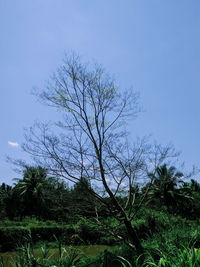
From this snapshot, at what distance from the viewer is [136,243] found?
5.27 m

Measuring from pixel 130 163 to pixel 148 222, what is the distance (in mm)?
11063

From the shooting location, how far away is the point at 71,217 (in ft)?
19.2

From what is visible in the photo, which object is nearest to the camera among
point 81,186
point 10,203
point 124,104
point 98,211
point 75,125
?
point 81,186

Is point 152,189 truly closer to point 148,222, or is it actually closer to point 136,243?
point 136,243

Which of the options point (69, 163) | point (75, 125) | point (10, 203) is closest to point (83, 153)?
point (69, 163)

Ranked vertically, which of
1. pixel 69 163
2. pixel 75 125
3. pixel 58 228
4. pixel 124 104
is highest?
pixel 124 104

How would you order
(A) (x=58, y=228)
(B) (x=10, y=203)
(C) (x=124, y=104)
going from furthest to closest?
(B) (x=10, y=203)
(A) (x=58, y=228)
(C) (x=124, y=104)

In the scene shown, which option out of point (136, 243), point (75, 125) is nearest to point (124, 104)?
point (75, 125)

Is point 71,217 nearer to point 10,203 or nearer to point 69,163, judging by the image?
point 69,163

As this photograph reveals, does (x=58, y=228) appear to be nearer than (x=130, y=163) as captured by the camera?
No

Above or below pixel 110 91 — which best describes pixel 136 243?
below

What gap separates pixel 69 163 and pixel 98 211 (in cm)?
145

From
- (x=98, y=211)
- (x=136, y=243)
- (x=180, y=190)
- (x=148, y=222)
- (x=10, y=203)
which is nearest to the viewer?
(x=136, y=243)

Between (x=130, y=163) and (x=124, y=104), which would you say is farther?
(x=124, y=104)
